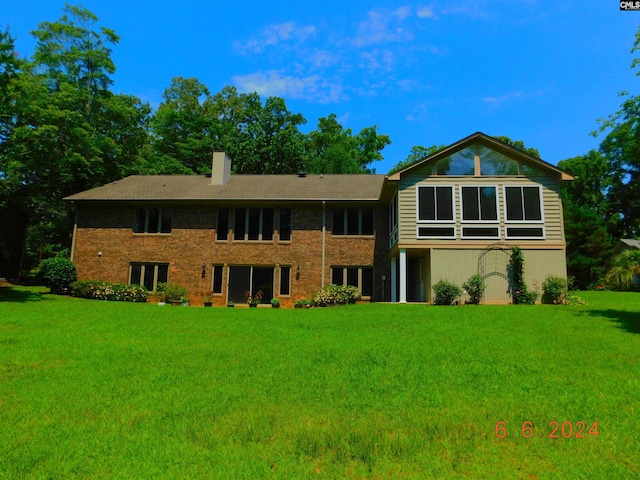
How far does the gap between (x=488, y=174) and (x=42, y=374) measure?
16160 millimetres

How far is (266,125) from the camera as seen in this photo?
40188 millimetres

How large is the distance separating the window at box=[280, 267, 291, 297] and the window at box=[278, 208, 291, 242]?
1.46m

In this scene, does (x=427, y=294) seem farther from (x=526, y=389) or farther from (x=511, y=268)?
(x=526, y=389)

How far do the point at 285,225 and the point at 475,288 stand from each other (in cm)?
928

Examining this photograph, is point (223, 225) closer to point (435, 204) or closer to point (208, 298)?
point (208, 298)

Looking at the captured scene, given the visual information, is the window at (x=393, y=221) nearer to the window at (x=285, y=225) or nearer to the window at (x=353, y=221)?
the window at (x=353, y=221)

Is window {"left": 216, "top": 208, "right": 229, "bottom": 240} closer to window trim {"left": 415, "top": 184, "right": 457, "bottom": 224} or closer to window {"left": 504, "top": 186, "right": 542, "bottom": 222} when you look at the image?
window trim {"left": 415, "top": 184, "right": 457, "bottom": 224}

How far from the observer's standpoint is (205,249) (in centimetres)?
2100

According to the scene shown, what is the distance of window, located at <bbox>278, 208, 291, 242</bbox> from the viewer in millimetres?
20859

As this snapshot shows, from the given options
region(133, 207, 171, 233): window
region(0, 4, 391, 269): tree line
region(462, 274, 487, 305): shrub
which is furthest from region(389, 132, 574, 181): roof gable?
region(0, 4, 391, 269): tree line

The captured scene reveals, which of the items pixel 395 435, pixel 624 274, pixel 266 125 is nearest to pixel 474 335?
pixel 395 435

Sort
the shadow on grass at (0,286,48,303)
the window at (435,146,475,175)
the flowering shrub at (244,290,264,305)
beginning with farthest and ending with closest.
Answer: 1. the flowering shrub at (244,290,264,305)
2. the window at (435,146,475,175)
3. the shadow on grass at (0,286,48,303)

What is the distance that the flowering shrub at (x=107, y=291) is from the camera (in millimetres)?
19562
